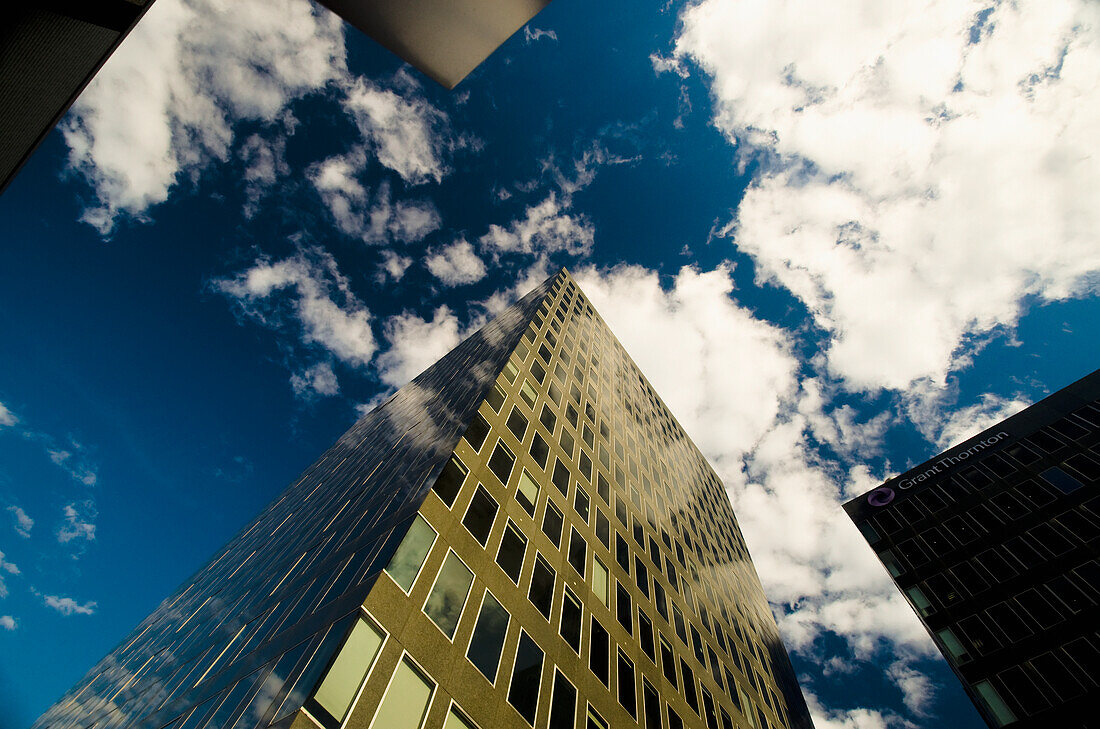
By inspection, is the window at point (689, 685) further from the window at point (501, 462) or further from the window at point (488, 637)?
the window at point (501, 462)

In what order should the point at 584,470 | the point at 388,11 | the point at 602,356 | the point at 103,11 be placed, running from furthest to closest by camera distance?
the point at 602,356 < the point at 584,470 < the point at 388,11 < the point at 103,11

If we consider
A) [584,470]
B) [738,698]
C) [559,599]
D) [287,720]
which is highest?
[584,470]

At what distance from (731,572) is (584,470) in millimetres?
28423

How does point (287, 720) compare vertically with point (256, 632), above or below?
below

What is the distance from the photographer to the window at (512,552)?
1738 cm

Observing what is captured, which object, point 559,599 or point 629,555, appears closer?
point 559,599

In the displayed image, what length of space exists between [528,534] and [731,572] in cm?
3627

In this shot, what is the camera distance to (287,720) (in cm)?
962

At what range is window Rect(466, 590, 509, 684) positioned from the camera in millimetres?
13695

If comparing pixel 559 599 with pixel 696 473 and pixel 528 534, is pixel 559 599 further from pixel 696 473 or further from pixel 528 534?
pixel 696 473

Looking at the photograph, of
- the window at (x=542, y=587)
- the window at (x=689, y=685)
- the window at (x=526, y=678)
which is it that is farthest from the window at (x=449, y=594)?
the window at (x=689, y=685)

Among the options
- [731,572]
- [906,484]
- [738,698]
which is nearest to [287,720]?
[738,698]

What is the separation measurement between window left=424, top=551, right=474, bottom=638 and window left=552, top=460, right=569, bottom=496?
393 inches

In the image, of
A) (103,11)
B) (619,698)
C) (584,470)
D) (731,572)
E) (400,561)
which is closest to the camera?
(103,11)
